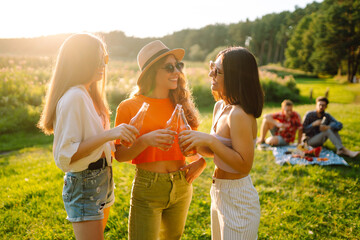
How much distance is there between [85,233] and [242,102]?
63.4 inches

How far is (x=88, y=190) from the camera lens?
6.52ft

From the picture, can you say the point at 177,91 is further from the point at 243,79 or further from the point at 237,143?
the point at 237,143

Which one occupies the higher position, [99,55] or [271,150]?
[99,55]

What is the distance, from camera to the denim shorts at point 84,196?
193 cm

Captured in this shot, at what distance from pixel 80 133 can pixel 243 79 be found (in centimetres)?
131

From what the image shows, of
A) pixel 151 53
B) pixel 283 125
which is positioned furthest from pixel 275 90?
pixel 151 53

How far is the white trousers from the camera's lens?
1982mm

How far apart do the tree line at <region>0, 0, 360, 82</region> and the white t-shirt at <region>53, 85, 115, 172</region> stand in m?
0.97

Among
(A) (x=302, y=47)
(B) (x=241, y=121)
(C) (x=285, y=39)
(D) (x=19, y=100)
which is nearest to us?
(B) (x=241, y=121)

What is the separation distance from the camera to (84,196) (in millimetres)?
1966

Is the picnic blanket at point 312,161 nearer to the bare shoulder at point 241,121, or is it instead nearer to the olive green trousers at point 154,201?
the olive green trousers at point 154,201

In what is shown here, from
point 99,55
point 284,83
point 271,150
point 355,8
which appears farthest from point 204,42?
point 99,55

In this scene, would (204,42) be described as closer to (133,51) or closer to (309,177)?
(133,51)

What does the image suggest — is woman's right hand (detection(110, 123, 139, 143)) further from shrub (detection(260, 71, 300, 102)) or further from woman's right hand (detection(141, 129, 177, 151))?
shrub (detection(260, 71, 300, 102))
